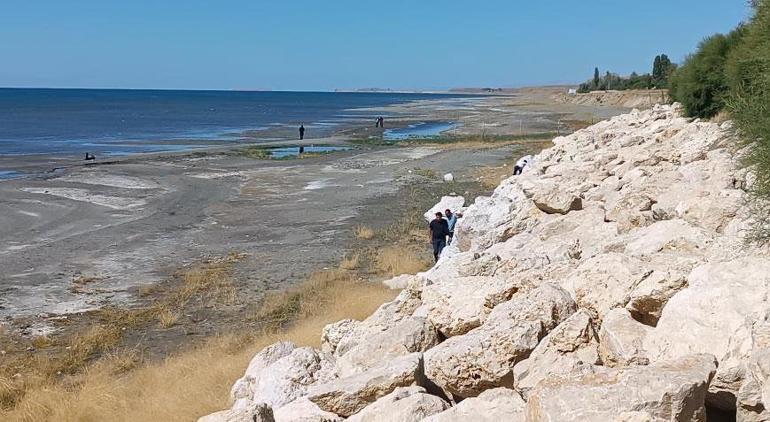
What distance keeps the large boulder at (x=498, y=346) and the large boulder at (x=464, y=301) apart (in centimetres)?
51

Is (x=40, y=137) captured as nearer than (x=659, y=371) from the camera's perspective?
No

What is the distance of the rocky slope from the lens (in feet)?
12.3

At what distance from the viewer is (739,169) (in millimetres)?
8375

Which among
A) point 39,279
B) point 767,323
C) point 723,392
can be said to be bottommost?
point 39,279

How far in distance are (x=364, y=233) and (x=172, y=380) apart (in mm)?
10693

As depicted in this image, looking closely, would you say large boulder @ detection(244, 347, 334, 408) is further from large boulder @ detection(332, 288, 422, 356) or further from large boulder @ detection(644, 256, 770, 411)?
large boulder @ detection(644, 256, 770, 411)

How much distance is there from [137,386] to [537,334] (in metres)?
5.87

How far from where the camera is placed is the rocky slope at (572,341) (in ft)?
12.3

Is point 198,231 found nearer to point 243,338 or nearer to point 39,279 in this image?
point 39,279

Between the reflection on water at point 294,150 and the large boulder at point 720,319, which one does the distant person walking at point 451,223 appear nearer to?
the large boulder at point 720,319

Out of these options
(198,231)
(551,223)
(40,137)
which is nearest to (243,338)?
(551,223)

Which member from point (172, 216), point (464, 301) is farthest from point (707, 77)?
point (464, 301)

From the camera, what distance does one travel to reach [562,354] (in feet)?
15.3

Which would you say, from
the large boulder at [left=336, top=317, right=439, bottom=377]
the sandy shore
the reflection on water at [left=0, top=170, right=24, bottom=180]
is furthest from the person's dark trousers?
the reflection on water at [left=0, top=170, right=24, bottom=180]
